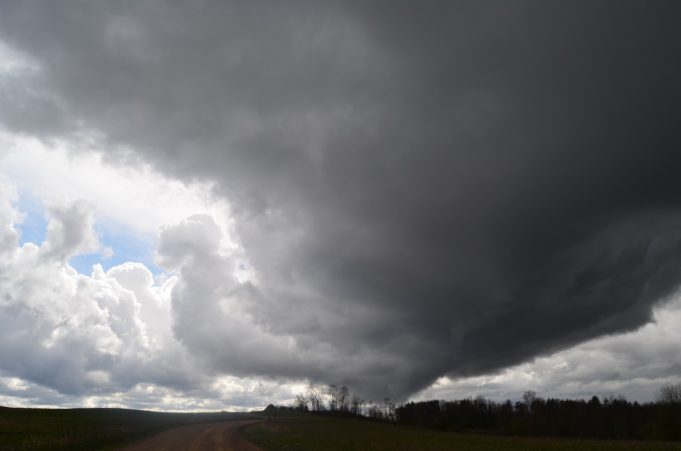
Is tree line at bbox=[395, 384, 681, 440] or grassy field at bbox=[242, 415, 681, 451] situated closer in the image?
grassy field at bbox=[242, 415, 681, 451]

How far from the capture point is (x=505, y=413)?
563 ft

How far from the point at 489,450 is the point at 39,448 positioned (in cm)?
4378

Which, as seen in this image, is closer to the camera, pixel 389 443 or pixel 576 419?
pixel 389 443

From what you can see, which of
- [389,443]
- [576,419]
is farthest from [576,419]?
[389,443]

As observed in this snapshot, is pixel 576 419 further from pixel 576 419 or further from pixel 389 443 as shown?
pixel 389 443

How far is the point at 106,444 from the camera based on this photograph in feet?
147

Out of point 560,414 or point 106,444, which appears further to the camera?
point 560,414

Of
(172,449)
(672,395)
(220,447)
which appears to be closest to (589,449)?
(220,447)

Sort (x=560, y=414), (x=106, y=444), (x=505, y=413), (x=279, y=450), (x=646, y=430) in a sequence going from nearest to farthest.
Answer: (x=279, y=450), (x=106, y=444), (x=646, y=430), (x=560, y=414), (x=505, y=413)

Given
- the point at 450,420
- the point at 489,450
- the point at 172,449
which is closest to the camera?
the point at 172,449

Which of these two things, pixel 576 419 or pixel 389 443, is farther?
pixel 576 419

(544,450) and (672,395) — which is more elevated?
(672,395)

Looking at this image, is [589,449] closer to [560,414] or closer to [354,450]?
[354,450]

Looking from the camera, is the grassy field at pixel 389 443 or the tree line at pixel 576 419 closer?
the grassy field at pixel 389 443
